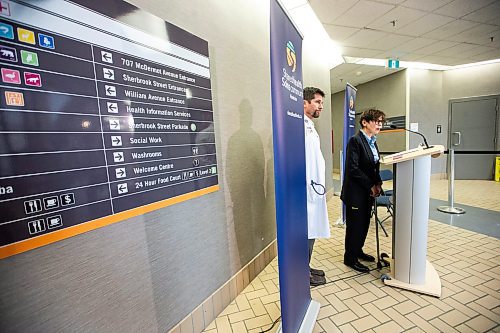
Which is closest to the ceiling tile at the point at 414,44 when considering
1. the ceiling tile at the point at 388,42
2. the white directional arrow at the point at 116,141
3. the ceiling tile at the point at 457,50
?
the ceiling tile at the point at 388,42

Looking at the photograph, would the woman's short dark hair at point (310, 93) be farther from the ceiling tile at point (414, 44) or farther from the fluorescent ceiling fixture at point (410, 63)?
the fluorescent ceiling fixture at point (410, 63)

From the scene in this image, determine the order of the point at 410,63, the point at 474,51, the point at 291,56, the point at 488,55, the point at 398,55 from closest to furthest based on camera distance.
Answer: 1. the point at 291,56
2. the point at 474,51
3. the point at 398,55
4. the point at 488,55
5. the point at 410,63

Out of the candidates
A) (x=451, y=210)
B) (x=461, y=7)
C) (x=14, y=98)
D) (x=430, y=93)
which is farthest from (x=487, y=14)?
(x=14, y=98)

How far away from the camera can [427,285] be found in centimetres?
209

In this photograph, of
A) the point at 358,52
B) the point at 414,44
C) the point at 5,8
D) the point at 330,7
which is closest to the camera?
the point at 5,8

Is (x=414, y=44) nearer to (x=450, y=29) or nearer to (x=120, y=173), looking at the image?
(x=450, y=29)

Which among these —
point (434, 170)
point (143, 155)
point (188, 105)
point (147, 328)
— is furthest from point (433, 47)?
point (147, 328)

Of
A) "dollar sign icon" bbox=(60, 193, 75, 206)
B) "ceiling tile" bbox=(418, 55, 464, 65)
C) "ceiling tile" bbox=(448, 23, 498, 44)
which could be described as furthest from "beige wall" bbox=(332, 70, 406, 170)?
"dollar sign icon" bbox=(60, 193, 75, 206)

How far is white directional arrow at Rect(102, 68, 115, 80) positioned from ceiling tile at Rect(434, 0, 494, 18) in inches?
181

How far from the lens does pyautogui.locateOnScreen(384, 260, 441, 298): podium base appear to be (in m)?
2.02

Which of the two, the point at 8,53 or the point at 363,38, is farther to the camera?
the point at 363,38

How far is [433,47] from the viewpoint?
17.1ft

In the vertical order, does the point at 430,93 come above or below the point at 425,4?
below

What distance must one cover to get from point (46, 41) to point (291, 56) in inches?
48.9
